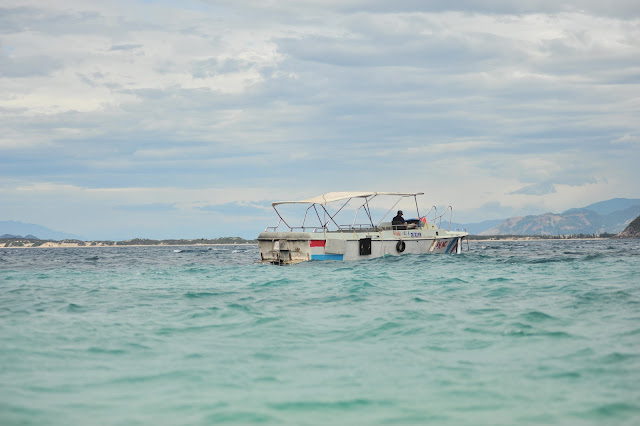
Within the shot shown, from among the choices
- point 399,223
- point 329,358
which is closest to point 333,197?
point 399,223

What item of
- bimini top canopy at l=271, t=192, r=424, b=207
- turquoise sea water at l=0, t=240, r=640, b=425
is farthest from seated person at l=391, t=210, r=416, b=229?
turquoise sea water at l=0, t=240, r=640, b=425

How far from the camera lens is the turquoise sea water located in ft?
22.9

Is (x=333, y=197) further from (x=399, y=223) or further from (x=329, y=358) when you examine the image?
(x=329, y=358)

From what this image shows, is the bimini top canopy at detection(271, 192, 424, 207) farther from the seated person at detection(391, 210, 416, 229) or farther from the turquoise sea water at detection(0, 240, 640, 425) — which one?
the turquoise sea water at detection(0, 240, 640, 425)

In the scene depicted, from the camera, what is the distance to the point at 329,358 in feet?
30.9

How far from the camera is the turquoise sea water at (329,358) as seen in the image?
6992 mm

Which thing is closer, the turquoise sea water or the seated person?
the turquoise sea water

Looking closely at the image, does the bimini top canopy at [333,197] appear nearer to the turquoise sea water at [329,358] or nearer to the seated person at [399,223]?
the seated person at [399,223]

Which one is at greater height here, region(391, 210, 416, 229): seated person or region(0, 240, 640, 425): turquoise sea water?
region(391, 210, 416, 229): seated person

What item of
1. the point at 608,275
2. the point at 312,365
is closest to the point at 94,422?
the point at 312,365

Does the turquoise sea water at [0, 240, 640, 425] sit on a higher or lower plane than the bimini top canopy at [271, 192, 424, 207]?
lower

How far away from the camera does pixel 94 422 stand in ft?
22.0

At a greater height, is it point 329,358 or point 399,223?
point 399,223

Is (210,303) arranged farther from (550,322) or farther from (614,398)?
(614,398)
